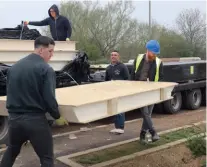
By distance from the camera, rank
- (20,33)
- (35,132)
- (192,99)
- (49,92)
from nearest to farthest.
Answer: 1. (49,92)
2. (35,132)
3. (20,33)
4. (192,99)

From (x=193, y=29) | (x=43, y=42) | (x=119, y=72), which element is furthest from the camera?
(x=193, y=29)

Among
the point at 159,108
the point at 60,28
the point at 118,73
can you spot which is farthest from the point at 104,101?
the point at 159,108

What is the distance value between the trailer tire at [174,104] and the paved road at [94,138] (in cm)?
46

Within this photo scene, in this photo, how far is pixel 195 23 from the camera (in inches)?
1359

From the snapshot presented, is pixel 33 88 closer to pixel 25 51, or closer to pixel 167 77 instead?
pixel 25 51

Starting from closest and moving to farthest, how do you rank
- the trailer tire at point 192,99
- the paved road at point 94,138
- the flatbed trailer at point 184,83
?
the paved road at point 94,138 → the flatbed trailer at point 184,83 → the trailer tire at point 192,99

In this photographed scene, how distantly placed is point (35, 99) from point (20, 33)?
15.0 feet

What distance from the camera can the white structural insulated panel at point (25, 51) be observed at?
7633mm

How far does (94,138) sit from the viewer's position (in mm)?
7656

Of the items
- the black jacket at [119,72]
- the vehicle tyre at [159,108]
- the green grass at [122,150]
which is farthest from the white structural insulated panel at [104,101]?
the vehicle tyre at [159,108]

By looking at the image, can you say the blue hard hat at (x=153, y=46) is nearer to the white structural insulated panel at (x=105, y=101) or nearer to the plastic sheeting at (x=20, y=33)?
the white structural insulated panel at (x=105, y=101)

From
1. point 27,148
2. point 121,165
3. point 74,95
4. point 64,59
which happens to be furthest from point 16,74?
point 64,59

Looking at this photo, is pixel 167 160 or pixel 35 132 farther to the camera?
pixel 167 160

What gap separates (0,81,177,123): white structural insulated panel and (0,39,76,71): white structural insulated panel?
90.7 inches
